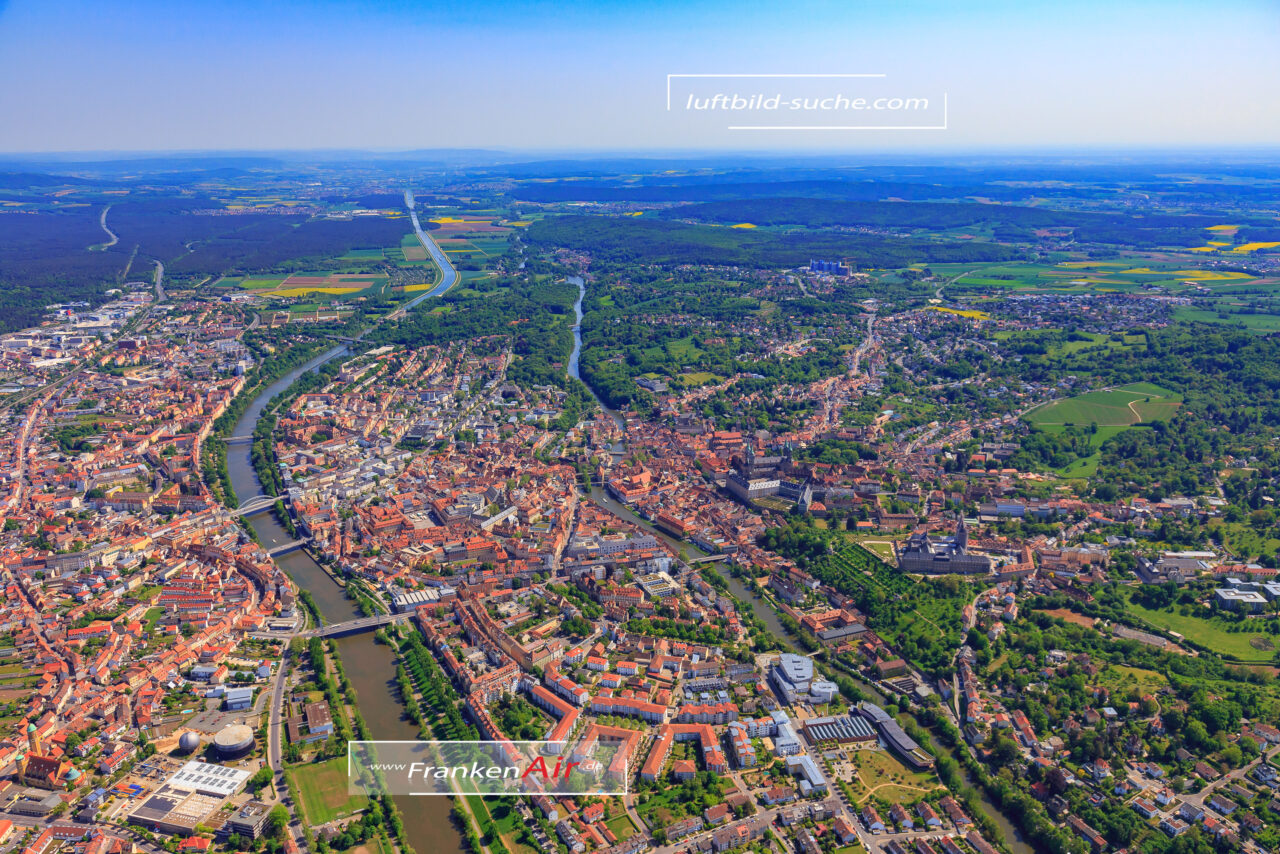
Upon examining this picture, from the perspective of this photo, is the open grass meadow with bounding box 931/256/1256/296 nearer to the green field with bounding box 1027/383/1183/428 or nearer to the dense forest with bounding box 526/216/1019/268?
the dense forest with bounding box 526/216/1019/268

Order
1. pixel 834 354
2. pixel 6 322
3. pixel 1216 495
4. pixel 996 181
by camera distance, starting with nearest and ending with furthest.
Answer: pixel 1216 495 → pixel 834 354 → pixel 6 322 → pixel 996 181

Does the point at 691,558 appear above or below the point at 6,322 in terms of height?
below

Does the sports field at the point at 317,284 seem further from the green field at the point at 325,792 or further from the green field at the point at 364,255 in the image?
the green field at the point at 325,792

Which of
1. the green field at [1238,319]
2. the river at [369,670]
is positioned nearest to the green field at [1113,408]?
the green field at [1238,319]

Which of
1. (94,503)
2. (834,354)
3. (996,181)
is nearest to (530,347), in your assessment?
(834,354)

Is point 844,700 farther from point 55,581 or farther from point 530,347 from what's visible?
point 530,347

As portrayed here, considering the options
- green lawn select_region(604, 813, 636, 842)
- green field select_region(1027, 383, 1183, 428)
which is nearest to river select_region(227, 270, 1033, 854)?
green lawn select_region(604, 813, 636, 842)
